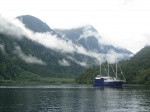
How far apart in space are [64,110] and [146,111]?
25.2 meters

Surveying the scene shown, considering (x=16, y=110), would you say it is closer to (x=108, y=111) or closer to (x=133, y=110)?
(x=108, y=111)

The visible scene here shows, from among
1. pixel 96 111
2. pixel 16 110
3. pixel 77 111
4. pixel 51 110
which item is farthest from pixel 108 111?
pixel 16 110

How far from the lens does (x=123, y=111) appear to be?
9338cm

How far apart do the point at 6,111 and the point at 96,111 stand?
27.0m

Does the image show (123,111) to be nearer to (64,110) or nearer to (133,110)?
(133,110)

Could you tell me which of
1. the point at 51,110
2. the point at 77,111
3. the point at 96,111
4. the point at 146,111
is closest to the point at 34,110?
the point at 51,110

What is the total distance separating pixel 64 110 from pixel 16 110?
14.8 metres

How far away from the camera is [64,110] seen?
95.9m

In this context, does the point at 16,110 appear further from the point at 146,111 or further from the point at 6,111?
the point at 146,111

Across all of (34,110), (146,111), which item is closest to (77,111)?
(34,110)

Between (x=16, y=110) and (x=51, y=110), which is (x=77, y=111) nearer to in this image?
(x=51, y=110)

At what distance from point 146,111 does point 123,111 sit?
700 centimetres

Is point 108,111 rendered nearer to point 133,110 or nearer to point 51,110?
point 133,110

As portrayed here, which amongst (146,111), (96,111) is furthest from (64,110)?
(146,111)
